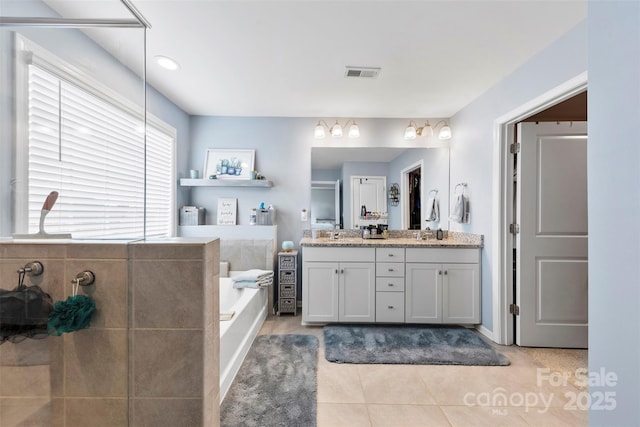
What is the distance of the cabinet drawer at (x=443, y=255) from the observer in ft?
9.39

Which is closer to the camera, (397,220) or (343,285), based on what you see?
(343,285)

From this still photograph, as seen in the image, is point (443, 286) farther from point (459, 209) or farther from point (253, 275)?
point (253, 275)

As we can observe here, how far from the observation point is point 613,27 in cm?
91

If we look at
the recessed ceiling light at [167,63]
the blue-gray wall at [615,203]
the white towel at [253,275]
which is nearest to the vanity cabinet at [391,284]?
the white towel at [253,275]

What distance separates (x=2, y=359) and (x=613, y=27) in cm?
218

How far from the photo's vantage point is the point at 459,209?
121 inches

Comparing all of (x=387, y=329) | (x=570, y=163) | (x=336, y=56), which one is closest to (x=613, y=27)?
(x=336, y=56)

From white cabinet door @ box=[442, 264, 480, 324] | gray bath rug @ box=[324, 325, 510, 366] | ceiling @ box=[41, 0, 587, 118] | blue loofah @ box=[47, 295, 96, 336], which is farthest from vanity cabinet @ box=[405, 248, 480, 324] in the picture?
blue loofah @ box=[47, 295, 96, 336]

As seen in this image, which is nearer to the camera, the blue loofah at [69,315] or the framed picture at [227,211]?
the blue loofah at [69,315]

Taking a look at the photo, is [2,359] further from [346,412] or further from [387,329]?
[387,329]

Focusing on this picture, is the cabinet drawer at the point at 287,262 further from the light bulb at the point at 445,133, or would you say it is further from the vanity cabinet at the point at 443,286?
the light bulb at the point at 445,133

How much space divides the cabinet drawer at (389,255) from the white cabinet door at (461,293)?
437mm

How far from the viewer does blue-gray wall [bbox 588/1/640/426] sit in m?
0.86

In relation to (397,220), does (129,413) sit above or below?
below
